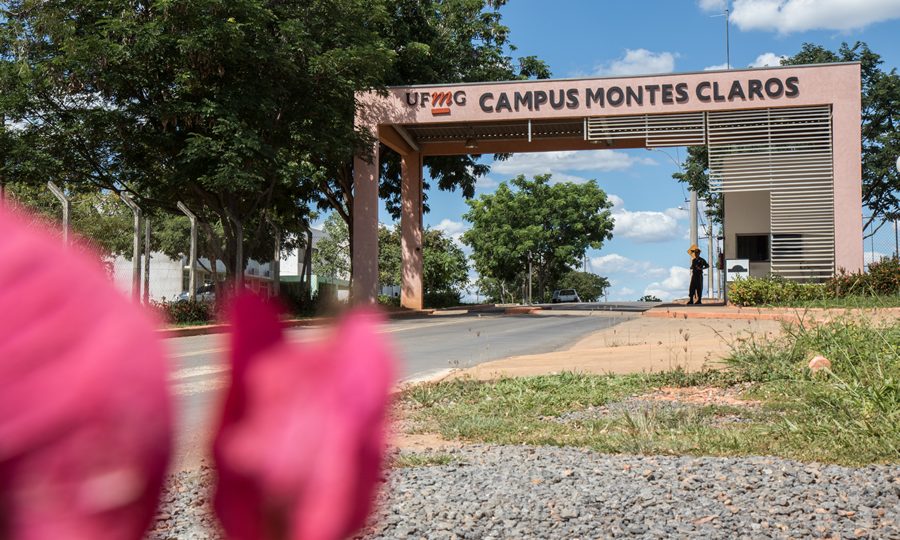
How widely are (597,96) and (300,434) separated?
782 inches

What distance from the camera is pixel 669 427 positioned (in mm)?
4406

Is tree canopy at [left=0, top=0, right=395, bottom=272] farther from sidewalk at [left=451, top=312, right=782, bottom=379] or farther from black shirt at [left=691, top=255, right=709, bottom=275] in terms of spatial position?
black shirt at [left=691, top=255, right=709, bottom=275]

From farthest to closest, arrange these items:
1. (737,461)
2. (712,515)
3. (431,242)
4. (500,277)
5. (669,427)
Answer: (500,277) → (431,242) → (669,427) → (737,461) → (712,515)

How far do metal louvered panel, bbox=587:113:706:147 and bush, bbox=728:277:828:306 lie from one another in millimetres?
4000

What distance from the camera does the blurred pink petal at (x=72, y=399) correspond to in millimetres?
145

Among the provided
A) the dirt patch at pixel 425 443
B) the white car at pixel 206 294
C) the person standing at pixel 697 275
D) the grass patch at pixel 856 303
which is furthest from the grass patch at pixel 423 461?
the person standing at pixel 697 275

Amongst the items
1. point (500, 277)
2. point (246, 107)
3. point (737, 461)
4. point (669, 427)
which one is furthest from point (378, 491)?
point (500, 277)

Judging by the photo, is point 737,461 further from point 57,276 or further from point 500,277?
point 500,277

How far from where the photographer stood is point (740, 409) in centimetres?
491

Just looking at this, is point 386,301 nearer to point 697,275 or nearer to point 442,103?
point 442,103

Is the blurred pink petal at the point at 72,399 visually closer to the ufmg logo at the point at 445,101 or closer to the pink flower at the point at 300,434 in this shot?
the pink flower at the point at 300,434

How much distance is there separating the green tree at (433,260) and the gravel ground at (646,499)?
96.2 feet

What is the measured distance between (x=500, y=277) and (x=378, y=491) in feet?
149

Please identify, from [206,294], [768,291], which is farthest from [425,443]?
[768,291]
